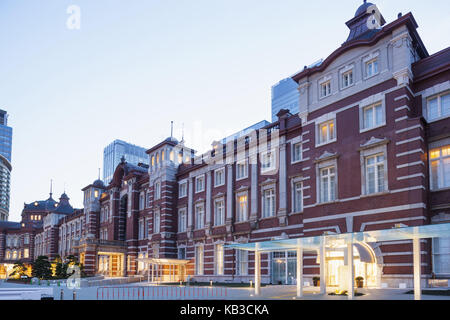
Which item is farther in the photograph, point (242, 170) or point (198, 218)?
point (198, 218)

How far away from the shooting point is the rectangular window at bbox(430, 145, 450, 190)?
25.5 metres

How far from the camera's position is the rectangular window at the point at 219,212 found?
43.0m

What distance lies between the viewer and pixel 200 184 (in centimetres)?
4716

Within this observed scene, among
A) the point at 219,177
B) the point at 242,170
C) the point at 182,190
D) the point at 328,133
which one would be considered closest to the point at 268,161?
the point at 242,170

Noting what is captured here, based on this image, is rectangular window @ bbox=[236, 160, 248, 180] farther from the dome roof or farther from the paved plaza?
the dome roof

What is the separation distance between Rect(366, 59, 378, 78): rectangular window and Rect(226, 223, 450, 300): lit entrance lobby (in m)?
10.7

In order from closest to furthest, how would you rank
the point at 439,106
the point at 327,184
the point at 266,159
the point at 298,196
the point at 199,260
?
the point at 439,106, the point at 327,184, the point at 298,196, the point at 266,159, the point at 199,260

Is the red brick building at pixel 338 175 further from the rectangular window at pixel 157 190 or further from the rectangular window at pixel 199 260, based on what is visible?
the rectangular window at pixel 157 190

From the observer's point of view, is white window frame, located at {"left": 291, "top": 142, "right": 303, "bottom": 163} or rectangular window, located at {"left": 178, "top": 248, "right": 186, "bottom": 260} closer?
white window frame, located at {"left": 291, "top": 142, "right": 303, "bottom": 163}

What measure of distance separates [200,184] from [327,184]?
61.0 feet

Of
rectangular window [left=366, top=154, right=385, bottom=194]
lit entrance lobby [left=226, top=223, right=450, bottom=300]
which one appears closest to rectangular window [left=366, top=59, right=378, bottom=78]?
rectangular window [left=366, top=154, right=385, bottom=194]

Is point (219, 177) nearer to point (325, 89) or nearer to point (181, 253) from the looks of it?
point (181, 253)

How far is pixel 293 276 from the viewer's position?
34.7 metres
